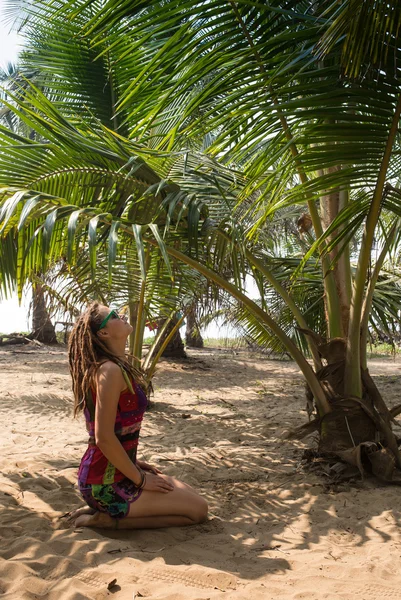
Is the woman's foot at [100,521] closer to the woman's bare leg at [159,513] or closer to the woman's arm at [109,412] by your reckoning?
the woman's bare leg at [159,513]

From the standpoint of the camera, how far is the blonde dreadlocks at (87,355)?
2748 millimetres

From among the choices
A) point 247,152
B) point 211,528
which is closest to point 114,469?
point 211,528

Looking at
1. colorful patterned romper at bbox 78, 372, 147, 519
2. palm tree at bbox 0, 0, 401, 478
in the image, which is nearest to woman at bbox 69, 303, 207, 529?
colorful patterned romper at bbox 78, 372, 147, 519

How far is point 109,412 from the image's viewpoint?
8.72 feet

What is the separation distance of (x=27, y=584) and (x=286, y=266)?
11.3ft

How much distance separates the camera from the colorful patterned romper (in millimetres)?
2752

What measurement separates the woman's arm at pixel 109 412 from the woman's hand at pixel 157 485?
20cm

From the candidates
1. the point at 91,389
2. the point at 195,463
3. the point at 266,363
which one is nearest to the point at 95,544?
the point at 91,389

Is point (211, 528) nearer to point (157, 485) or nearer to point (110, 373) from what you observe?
point (157, 485)

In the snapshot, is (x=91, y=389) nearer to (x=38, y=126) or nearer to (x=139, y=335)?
(x=38, y=126)

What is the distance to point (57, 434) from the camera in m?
4.89

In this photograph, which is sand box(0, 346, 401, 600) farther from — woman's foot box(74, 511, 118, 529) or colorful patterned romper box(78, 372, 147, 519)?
colorful patterned romper box(78, 372, 147, 519)

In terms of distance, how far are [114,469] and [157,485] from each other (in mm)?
249

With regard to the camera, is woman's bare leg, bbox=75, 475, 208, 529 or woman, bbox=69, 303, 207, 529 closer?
woman, bbox=69, 303, 207, 529
